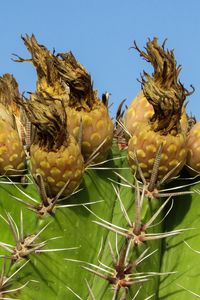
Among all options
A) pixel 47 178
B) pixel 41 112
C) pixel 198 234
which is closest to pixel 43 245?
pixel 47 178

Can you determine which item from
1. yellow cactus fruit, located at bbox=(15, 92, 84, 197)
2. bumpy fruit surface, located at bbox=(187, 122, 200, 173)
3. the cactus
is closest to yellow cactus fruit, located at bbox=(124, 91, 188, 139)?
bumpy fruit surface, located at bbox=(187, 122, 200, 173)

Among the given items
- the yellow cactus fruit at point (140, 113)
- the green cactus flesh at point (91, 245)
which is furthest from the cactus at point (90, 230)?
the yellow cactus fruit at point (140, 113)

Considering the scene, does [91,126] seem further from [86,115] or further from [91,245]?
[91,245]

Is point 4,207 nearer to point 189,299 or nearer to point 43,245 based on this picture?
point 43,245

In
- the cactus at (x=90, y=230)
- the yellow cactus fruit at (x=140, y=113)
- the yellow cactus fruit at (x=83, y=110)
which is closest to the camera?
the cactus at (x=90, y=230)

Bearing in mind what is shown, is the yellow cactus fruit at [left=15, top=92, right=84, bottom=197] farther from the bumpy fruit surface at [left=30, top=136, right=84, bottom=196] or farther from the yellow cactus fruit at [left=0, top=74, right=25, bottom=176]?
the yellow cactus fruit at [left=0, top=74, right=25, bottom=176]

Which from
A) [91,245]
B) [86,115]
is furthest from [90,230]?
[86,115]

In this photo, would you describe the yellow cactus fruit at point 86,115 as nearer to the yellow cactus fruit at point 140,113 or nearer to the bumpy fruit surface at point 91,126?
the bumpy fruit surface at point 91,126
